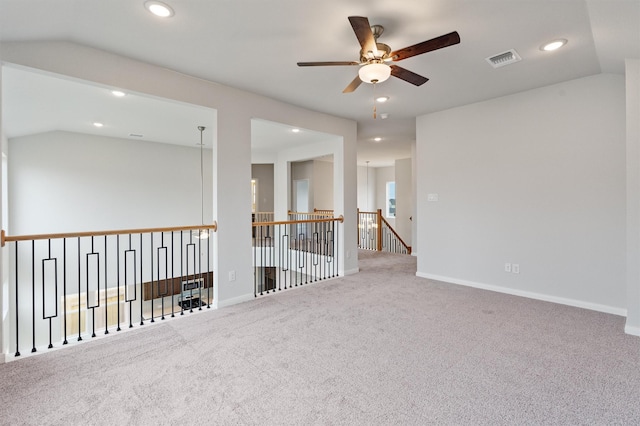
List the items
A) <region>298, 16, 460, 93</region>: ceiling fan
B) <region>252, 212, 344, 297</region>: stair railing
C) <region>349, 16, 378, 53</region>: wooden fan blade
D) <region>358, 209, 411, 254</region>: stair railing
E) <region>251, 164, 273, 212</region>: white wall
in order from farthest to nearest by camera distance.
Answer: <region>251, 164, 273, 212</region>: white wall, <region>358, 209, 411, 254</region>: stair railing, <region>252, 212, 344, 297</region>: stair railing, <region>298, 16, 460, 93</region>: ceiling fan, <region>349, 16, 378, 53</region>: wooden fan blade

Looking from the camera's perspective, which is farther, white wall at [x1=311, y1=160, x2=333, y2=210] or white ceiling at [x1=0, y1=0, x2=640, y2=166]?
white wall at [x1=311, y1=160, x2=333, y2=210]

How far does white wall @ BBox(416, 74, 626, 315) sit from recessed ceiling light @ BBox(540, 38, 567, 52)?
1.11m

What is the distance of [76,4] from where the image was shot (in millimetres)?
2113

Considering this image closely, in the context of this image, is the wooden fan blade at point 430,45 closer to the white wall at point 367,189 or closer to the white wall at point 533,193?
the white wall at point 533,193

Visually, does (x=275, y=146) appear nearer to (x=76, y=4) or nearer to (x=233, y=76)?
(x=233, y=76)

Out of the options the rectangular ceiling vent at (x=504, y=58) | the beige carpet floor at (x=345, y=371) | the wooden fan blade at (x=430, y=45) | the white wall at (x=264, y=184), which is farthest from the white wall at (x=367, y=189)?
the wooden fan blade at (x=430, y=45)

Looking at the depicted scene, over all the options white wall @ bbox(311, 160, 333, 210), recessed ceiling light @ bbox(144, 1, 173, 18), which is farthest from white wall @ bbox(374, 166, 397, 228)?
recessed ceiling light @ bbox(144, 1, 173, 18)

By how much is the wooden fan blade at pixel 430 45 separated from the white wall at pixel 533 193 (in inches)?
99.0

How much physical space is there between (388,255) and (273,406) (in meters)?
5.53

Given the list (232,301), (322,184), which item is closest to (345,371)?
(232,301)

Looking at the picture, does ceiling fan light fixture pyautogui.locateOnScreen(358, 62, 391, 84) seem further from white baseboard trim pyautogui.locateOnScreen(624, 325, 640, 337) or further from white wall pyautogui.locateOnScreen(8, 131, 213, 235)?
white wall pyautogui.locateOnScreen(8, 131, 213, 235)

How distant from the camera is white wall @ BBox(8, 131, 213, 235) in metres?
5.48

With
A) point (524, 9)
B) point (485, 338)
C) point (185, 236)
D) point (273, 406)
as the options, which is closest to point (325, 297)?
point (485, 338)

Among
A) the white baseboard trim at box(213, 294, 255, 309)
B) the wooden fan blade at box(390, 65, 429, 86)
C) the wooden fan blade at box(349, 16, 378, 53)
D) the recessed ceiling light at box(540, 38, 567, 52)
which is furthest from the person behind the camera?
the white baseboard trim at box(213, 294, 255, 309)
